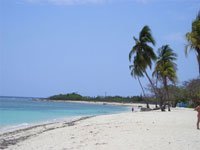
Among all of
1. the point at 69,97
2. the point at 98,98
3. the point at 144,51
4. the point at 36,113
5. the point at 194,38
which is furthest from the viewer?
the point at 69,97

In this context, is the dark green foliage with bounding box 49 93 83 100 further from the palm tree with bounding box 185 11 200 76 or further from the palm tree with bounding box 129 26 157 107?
the palm tree with bounding box 185 11 200 76

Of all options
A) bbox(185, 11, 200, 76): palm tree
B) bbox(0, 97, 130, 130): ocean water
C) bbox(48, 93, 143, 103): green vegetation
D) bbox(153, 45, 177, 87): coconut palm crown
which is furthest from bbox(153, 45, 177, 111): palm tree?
bbox(48, 93, 143, 103): green vegetation

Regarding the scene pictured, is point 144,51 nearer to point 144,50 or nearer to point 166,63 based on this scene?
point 144,50

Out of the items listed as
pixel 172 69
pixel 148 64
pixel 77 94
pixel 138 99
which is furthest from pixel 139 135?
pixel 77 94

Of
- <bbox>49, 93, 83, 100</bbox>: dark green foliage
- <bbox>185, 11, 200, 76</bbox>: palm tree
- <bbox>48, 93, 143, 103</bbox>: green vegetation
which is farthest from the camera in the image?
<bbox>49, 93, 83, 100</bbox>: dark green foliage

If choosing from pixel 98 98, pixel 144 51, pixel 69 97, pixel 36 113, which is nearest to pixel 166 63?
pixel 144 51

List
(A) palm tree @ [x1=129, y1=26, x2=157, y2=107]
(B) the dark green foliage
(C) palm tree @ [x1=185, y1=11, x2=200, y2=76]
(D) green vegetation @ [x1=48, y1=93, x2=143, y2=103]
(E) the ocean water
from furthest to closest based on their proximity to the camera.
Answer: (B) the dark green foliage < (D) green vegetation @ [x1=48, y1=93, x2=143, y2=103] < (A) palm tree @ [x1=129, y1=26, x2=157, y2=107] < (E) the ocean water < (C) palm tree @ [x1=185, y1=11, x2=200, y2=76]

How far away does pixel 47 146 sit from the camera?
12.9 m

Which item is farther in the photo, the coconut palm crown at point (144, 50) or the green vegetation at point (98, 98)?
the green vegetation at point (98, 98)

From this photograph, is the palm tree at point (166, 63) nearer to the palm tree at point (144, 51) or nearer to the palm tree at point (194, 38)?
the palm tree at point (144, 51)

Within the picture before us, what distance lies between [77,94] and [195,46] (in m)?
160

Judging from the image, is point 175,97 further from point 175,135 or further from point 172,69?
point 175,135

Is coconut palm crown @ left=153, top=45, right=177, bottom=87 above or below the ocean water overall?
above

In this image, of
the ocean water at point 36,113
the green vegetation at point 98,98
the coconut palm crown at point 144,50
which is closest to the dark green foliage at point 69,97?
the green vegetation at point 98,98
